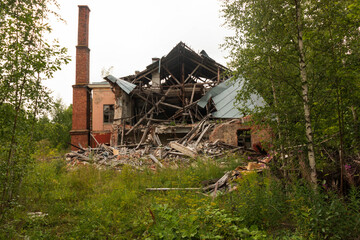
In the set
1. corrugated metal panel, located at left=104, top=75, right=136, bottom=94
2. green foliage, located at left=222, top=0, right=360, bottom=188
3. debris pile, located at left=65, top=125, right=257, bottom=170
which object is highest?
corrugated metal panel, located at left=104, top=75, right=136, bottom=94

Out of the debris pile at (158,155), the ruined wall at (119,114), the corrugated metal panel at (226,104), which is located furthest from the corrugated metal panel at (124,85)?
the corrugated metal panel at (226,104)

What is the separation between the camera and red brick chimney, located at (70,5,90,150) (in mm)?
20516

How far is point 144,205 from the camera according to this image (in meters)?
6.03

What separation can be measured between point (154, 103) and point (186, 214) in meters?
14.8

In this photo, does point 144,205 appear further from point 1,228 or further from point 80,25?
point 80,25

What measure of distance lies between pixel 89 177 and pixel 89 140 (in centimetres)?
1318

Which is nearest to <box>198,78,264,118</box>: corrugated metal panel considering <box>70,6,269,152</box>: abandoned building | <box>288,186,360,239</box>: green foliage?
<box>70,6,269,152</box>: abandoned building

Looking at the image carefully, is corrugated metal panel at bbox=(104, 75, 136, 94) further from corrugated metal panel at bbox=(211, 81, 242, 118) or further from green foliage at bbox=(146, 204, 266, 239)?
green foliage at bbox=(146, 204, 266, 239)

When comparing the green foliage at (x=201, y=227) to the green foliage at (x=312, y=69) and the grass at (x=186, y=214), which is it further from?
the green foliage at (x=312, y=69)

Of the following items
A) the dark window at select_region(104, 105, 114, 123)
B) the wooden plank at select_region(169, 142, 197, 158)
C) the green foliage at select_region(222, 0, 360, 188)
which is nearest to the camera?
the green foliage at select_region(222, 0, 360, 188)

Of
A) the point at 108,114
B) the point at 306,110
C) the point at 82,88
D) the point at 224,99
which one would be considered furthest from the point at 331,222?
the point at 82,88

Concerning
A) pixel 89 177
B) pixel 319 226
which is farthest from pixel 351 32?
pixel 89 177

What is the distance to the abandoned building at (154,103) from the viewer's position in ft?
50.8

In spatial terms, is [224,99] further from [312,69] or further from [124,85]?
[312,69]
